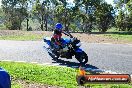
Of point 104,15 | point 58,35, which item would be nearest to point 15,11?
point 104,15

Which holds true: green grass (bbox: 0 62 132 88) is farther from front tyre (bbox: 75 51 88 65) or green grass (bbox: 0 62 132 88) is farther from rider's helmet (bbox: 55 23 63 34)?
rider's helmet (bbox: 55 23 63 34)

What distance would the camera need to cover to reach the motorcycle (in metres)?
14.4

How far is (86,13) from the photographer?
5866 cm

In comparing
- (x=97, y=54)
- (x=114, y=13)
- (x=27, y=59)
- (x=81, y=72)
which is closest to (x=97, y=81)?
(x=81, y=72)

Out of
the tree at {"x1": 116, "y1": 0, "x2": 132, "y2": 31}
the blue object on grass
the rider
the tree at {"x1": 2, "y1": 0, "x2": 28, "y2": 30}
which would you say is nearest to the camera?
the blue object on grass

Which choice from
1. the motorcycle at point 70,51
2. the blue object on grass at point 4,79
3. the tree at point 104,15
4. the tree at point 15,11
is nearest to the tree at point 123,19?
the tree at point 104,15

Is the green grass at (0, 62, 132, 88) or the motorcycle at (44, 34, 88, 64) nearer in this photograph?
the green grass at (0, 62, 132, 88)

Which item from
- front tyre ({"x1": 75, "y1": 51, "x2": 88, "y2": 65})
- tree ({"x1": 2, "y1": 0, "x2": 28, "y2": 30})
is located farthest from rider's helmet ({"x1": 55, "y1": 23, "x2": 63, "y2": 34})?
tree ({"x1": 2, "y1": 0, "x2": 28, "y2": 30})

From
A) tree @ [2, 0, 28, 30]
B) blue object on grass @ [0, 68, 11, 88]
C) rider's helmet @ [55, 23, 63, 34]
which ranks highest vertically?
blue object on grass @ [0, 68, 11, 88]

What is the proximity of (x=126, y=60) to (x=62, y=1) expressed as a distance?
43444 millimetres

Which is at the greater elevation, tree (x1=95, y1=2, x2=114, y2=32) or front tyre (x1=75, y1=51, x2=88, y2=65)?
front tyre (x1=75, y1=51, x2=88, y2=65)

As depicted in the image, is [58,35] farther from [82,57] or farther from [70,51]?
[82,57]

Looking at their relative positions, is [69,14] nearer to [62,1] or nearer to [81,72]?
[62,1]

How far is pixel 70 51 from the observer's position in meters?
14.9
